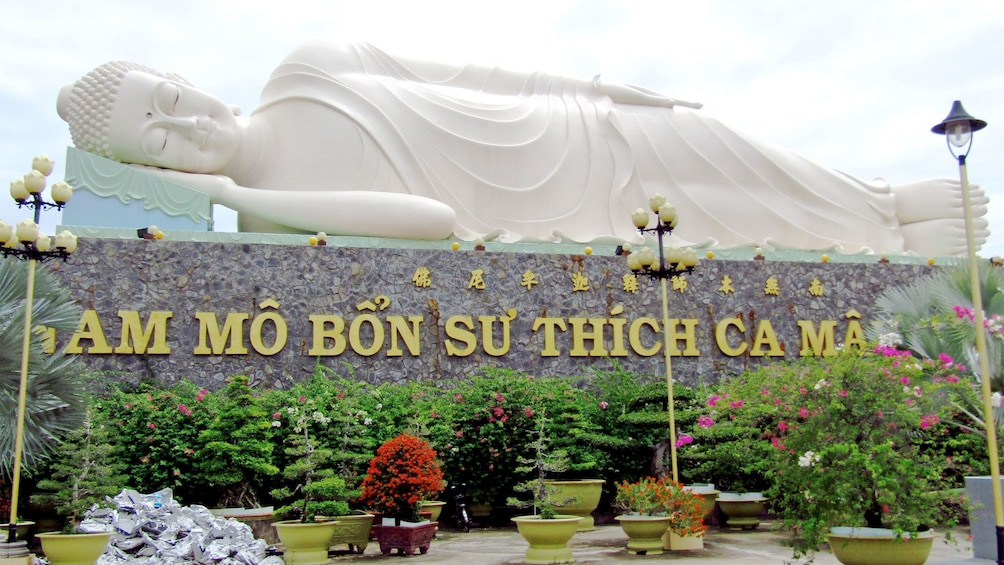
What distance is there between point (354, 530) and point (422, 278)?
3397 mm

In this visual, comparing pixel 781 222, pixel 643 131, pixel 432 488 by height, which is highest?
pixel 643 131

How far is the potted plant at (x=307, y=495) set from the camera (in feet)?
22.5

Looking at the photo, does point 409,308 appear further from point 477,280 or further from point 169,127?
point 169,127

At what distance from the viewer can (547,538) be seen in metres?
6.82

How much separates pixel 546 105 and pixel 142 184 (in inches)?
194

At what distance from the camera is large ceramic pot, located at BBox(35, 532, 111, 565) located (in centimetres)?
628

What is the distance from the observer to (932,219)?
12680mm

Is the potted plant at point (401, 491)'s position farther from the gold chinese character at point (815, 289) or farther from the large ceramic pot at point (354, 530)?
the gold chinese character at point (815, 289)

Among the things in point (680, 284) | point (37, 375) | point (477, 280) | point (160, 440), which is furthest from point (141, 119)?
point (680, 284)

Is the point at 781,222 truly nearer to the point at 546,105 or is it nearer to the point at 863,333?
the point at 863,333

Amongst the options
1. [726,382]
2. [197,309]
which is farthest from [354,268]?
→ [726,382]

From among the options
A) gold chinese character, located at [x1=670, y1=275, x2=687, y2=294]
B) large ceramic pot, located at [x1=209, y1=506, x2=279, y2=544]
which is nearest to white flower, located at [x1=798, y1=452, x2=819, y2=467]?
large ceramic pot, located at [x1=209, y1=506, x2=279, y2=544]

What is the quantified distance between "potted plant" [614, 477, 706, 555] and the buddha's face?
250 inches

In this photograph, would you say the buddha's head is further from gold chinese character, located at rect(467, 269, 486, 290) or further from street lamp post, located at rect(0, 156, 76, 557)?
street lamp post, located at rect(0, 156, 76, 557)
